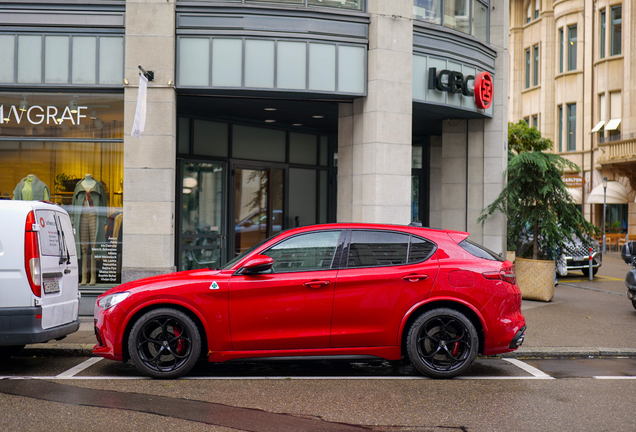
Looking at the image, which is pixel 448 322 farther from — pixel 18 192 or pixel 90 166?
pixel 18 192

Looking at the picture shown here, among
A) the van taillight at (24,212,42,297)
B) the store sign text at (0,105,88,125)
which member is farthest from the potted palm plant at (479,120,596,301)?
the van taillight at (24,212,42,297)

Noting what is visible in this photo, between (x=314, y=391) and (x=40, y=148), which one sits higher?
(x=40, y=148)

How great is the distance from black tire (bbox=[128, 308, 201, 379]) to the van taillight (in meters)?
1.12

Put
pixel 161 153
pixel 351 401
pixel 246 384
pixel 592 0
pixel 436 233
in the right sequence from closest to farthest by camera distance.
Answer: pixel 351 401 < pixel 246 384 < pixel 436 233 < pixel 161 153 < pixel 592 0

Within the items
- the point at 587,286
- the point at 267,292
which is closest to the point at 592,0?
the point at 587,286

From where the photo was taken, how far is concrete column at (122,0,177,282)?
10.7 meters

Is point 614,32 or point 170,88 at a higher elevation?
point 614,32

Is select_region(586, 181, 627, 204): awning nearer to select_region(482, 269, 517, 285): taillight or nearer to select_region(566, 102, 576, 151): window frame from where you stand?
select_region(566, 102, 576, 151): window frame

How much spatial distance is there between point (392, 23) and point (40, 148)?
6.59m

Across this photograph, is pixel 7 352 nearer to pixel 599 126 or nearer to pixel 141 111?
pixel 141 111

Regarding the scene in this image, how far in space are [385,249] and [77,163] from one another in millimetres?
6701

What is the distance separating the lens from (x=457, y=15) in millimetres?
12945

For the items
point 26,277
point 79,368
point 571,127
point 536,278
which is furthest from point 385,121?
point 571,127

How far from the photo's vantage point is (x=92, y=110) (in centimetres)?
1108
